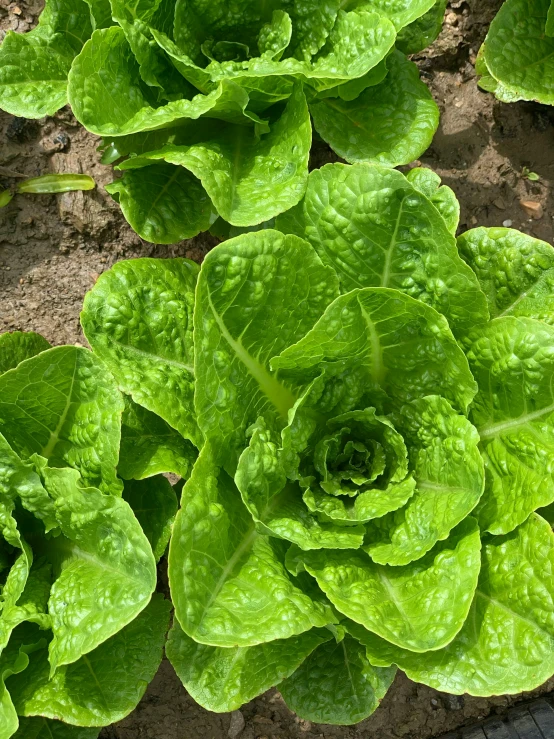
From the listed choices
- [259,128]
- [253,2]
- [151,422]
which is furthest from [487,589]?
[253,2]

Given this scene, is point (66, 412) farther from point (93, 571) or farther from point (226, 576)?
point (226, 576)

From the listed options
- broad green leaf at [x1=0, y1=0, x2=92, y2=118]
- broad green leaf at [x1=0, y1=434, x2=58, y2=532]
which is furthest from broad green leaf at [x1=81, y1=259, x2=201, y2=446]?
broad green leaf at [x1=0, y1=0, x2=92, y2=118]

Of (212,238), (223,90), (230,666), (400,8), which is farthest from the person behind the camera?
(212,238)

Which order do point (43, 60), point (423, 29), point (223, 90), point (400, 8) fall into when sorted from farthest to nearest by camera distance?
point (423, 29)
point (43, 60)
point (400, 8)
point (223, 90)

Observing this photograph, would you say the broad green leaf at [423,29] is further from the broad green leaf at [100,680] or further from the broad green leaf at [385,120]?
the broad green leaf at [100,680]

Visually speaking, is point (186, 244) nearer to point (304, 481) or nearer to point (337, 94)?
point (337, 94)

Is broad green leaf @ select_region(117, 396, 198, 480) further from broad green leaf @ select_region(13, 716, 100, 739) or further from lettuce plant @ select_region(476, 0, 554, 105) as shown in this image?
lettuce plant @ select_region(476, 0, 554, 105)

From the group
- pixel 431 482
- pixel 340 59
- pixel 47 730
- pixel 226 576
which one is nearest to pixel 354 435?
pixel 431 482
